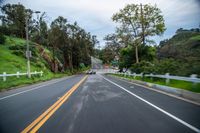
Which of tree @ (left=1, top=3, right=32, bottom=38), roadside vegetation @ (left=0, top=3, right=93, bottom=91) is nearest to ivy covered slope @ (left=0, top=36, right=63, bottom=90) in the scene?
roadside vegetation @ (left=0, top=3, right=93, bottom=91)

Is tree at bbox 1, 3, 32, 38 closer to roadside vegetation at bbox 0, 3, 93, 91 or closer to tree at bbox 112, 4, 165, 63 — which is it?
roadside vegetation at bbox 0, 3, 93, 91

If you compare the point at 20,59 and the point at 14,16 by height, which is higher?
the point at 14,16

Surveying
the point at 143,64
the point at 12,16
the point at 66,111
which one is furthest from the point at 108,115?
the point at 12,16

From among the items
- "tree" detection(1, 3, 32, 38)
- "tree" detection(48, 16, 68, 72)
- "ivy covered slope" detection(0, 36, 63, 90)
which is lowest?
"ivy covered slope" detection(0, 36, 63, 90)

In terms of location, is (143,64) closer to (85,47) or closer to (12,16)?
(85,47)

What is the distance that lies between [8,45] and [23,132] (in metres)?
52.3

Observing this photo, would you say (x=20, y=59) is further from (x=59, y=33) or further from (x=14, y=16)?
(x=14, y=16)

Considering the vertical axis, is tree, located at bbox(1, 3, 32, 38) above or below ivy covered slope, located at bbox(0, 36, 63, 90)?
above

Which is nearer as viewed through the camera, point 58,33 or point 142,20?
point 142,20

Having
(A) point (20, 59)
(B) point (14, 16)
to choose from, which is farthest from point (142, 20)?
(B) point (14, 16)

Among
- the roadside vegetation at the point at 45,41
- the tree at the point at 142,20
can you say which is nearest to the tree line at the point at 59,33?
the roadside vegetation at the point at 45,41

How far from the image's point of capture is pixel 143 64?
1223 inches

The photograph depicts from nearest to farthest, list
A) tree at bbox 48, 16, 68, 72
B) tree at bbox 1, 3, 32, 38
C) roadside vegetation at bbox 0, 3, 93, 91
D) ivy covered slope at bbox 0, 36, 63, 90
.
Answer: ivy covered slope at bbox 0, 36, 63, 90
roadside vegetation at bbox 0, 3, 93, 91
tree at bbox 48, 16, 68, 72
tree at bbox 1, 3, 32, 38

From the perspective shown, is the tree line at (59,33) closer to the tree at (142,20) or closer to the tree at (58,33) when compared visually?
the tree at (58,33)
